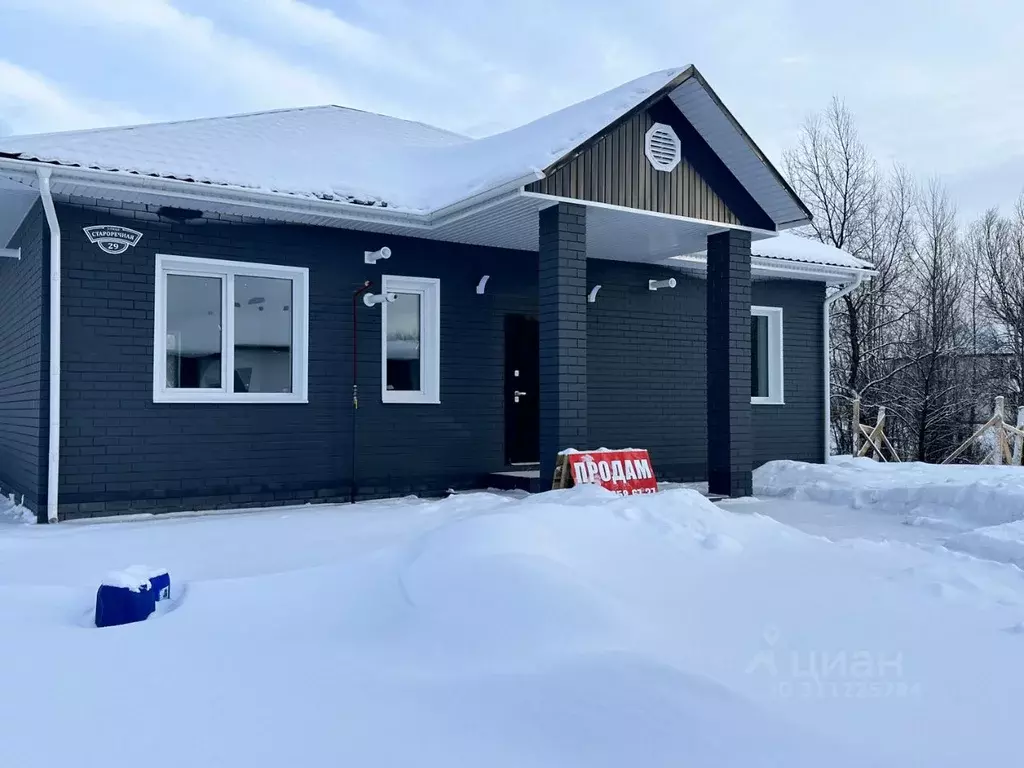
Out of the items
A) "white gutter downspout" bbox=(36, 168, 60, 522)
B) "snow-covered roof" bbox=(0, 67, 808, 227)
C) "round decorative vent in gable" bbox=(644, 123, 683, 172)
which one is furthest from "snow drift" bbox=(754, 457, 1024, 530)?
"white gutter downspout" bbox=(36, 168, 60, 522)

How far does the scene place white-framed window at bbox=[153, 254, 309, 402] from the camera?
7363mm

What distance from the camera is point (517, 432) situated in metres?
9.41

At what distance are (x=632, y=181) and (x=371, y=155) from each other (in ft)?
10.5

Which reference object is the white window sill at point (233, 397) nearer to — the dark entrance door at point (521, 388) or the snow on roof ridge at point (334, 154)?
the snow on roof ridge at point (334, 154)

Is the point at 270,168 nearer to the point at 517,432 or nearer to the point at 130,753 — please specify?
the point at 517,432

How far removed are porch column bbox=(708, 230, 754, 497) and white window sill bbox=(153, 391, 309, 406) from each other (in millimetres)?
4153

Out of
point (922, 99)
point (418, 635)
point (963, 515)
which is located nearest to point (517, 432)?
point (963, 515)

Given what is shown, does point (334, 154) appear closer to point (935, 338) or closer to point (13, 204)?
point (13, 204)

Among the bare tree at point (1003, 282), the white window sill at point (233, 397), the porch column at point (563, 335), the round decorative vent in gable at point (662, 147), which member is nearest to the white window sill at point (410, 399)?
the white window sill at point (233, 397)

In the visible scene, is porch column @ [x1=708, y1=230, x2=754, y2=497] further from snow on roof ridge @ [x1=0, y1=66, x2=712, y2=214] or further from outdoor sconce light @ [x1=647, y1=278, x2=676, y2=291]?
snow on roof ridge @ [x1=0, y1=66, x2=712, y2=214]

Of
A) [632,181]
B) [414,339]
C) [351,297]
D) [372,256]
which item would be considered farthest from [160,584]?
[632,181]

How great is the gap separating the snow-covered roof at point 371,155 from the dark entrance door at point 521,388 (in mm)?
1918

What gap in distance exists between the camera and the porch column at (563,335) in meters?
7.14

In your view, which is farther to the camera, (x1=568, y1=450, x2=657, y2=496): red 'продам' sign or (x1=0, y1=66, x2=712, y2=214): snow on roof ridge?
(x1=568, y1=450, x2=657, y2=496): red 'продам' sign
